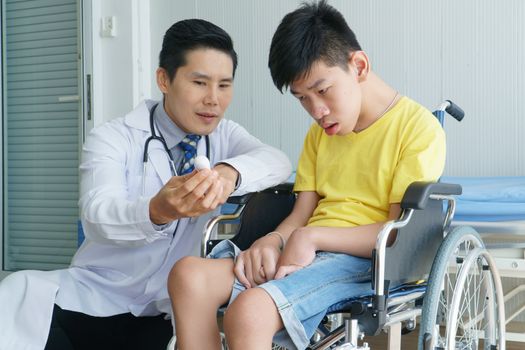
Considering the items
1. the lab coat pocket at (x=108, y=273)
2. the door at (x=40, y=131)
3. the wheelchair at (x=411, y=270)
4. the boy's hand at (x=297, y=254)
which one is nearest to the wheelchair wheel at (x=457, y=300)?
the wheelchair at (x=411, y=270)

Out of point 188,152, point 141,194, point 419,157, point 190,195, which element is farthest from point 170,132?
point 419,157

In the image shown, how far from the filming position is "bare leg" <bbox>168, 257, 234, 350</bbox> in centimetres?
147

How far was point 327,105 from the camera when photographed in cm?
161

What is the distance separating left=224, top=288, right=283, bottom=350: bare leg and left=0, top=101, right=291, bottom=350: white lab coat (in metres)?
0.43

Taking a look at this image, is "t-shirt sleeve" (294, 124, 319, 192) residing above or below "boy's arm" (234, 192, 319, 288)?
above

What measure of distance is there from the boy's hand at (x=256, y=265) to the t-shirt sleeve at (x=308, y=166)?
9.9 inches

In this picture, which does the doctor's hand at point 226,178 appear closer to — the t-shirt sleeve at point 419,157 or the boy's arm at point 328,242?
the boy's arm at point 328,242

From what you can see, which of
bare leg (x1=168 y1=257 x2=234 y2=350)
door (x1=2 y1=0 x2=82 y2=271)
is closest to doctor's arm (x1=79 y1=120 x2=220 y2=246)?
bare leg (x1=168 y1=257 x2=234 y2=350)

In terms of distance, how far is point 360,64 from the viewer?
1.69m

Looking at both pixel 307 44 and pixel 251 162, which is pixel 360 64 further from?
pixel 251 162

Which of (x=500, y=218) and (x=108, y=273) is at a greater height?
(x=500, y=218)

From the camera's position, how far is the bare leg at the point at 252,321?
4.48 feet

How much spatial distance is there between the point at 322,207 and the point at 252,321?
0.46 meters

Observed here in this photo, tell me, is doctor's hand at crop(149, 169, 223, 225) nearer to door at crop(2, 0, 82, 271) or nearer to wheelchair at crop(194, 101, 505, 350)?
wheelchair at crop(194, 101, 505, 350)
